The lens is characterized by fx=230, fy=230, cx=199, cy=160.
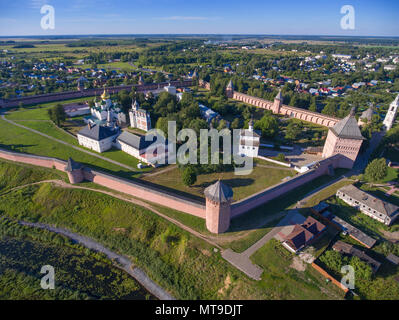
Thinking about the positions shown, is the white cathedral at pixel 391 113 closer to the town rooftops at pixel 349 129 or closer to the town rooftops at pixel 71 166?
the town rooftops at pixel 349 129

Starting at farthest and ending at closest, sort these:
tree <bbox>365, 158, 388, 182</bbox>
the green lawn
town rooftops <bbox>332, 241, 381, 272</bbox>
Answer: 1. tree <bbox>365, 158, 388, 182</bbox>
2. town rooftops <bbox>332, 241, 381, 272</bbox>
3. the green lawn

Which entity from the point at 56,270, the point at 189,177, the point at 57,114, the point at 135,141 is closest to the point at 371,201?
the point at 189,177

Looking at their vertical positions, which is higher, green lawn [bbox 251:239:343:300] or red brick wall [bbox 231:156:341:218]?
red brick wall [bbox 231:156:341:218]

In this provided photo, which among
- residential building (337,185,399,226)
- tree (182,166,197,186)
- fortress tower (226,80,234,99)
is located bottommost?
residential building (337,185,399,226)

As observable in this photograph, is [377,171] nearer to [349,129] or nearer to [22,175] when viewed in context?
[349,129]

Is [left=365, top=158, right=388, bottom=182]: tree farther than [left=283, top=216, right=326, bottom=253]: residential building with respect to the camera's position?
Yes

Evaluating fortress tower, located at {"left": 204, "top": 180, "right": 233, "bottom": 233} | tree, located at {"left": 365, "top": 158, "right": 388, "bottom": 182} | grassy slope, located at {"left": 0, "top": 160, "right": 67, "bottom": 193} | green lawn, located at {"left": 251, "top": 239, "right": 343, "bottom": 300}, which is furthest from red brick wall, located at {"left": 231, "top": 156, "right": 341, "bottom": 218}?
grassy slope, located at {"left": 0, "top": 160, "right": 67, "bottom": 193}

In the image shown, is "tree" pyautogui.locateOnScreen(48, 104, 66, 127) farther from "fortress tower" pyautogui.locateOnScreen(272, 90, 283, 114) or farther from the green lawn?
"fortress tower" pyautogui.locateOnScreen(272, 90, 283, 114)

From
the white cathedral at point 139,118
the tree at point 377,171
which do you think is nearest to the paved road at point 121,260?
the white cathedral at point 139,118
